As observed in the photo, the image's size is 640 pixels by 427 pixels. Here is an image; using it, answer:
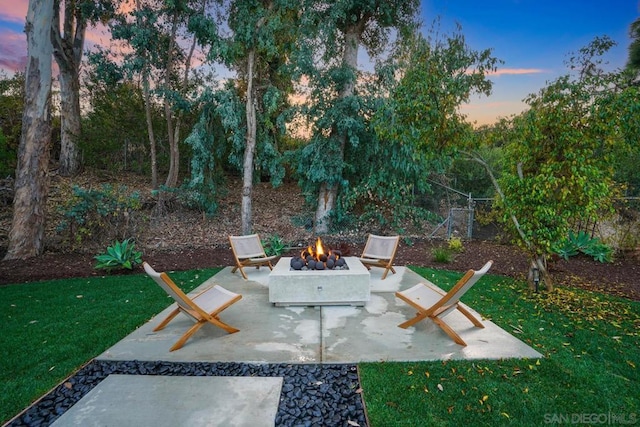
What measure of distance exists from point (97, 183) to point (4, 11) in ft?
17.4

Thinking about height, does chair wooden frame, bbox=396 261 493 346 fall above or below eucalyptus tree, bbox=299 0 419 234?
below

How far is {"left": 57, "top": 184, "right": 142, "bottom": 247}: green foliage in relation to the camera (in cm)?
779

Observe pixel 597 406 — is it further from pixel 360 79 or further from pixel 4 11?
pixel 4 11

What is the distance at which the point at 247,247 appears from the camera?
668 centimetres

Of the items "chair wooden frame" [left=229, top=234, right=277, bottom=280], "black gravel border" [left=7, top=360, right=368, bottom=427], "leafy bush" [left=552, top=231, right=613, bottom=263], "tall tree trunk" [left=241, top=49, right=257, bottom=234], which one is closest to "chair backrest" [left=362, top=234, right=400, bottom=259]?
"chair wooden frame" [left=229, top=234, right=277, bottom=280]

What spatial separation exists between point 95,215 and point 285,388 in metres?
7.37

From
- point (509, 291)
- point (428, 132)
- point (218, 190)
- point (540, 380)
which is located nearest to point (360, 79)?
point (428, 132)

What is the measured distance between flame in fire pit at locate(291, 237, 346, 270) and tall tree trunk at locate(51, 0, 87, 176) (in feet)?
38.1

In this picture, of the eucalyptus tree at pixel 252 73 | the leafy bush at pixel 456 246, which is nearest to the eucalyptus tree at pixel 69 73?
the eucalyptus tree at pixel 252 73

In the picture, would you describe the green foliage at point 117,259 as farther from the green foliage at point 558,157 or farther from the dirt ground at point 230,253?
the green foliage at point 558,157

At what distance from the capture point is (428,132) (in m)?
5.50

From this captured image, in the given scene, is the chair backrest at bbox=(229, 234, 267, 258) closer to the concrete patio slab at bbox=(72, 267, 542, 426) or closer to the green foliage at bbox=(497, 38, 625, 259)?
the concrete patio slab at bbox=(72, 267, 542, 426)

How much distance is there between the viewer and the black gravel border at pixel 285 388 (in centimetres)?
236

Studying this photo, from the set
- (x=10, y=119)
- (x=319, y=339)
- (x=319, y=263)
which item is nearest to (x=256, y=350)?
(x=319, y=339)
